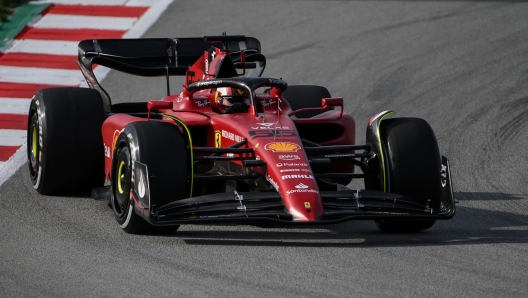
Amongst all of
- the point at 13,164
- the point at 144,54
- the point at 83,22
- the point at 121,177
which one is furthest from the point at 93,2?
the point at 121,177

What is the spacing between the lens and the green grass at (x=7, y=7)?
15.9 metres

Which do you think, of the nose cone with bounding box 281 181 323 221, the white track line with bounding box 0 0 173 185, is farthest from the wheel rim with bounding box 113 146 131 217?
the white track line with bounding box 0 0 173 185

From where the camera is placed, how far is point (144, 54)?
1051 cm

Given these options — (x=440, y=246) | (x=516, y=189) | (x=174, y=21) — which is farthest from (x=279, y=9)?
(x=440, y=246)

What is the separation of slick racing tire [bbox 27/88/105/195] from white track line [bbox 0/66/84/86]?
432cm

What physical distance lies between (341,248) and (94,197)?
2.46 m

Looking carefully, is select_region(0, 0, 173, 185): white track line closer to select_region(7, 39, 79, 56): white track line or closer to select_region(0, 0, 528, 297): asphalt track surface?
select_region(7, 39, 79, 56): white track line

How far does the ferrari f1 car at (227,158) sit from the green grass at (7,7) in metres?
6.33

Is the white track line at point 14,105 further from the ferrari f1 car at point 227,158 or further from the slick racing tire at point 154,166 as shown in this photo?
the slick racing tire at point 154,166

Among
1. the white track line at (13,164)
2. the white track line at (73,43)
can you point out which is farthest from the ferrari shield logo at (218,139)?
the white track line at (73,43)

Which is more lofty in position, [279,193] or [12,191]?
[279,193]

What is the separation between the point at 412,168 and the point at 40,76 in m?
7.35

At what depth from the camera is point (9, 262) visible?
6848mm

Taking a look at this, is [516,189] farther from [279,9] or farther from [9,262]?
[279,9]
